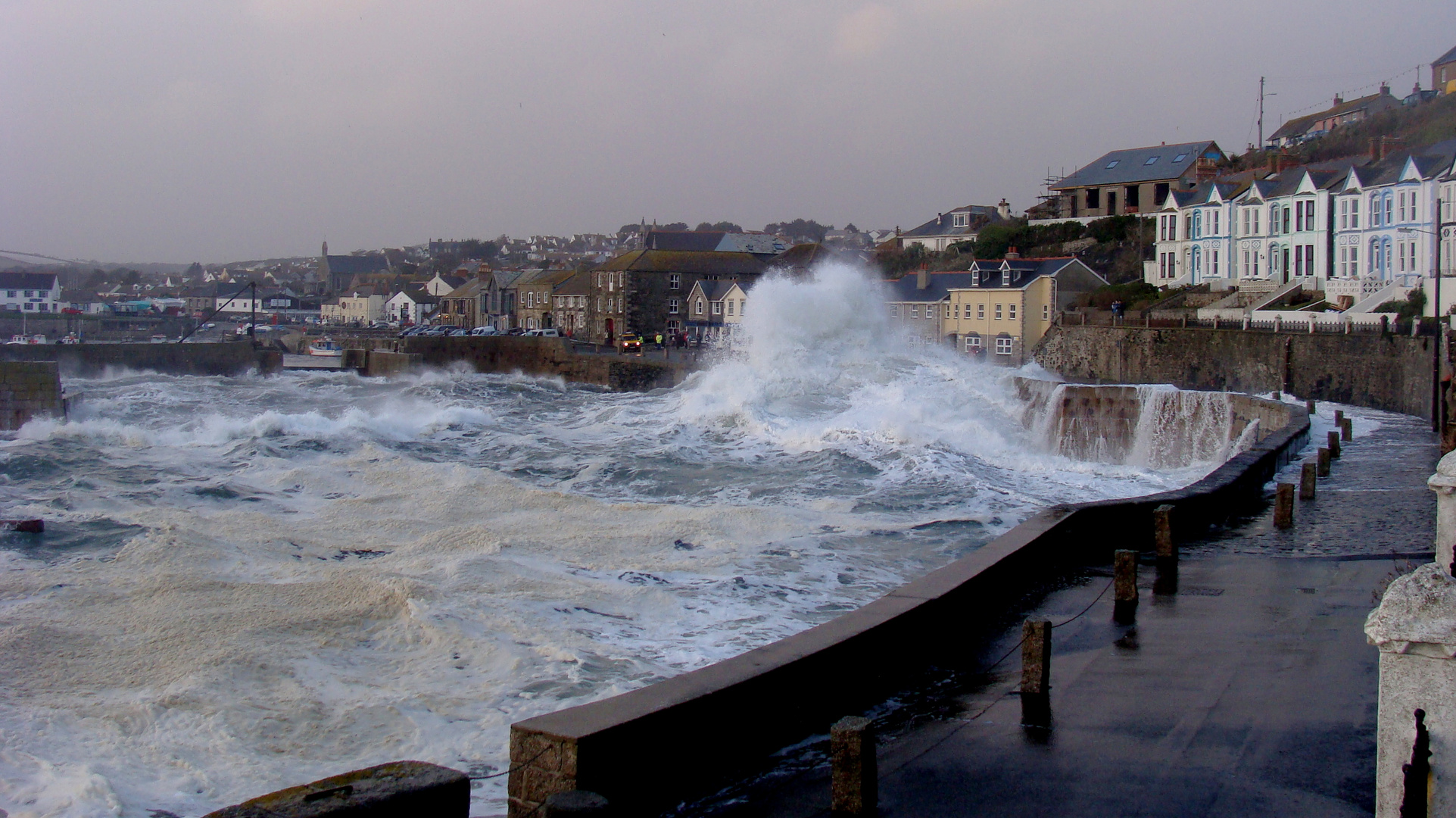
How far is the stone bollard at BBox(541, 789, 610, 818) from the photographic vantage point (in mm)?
3766

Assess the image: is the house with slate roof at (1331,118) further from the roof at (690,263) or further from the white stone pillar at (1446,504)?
the white stone pillar at (1446,504)

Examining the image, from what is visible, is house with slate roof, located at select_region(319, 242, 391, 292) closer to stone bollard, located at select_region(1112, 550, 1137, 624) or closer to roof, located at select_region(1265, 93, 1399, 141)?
roof, located at select_region(1265, 93, 1399, 141)

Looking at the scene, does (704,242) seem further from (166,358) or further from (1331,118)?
(1331,118)

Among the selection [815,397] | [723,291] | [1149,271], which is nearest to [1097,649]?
[815,397]

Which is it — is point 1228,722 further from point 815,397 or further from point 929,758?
point 815,397

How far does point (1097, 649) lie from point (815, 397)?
23.7 meters

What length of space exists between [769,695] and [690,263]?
2317 inches

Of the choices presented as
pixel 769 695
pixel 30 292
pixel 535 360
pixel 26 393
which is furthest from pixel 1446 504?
pixel 30 292

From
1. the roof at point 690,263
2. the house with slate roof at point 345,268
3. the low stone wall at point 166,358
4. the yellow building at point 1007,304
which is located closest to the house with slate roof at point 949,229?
the roof at point 690,263

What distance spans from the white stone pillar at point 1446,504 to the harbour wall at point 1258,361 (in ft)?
73.9

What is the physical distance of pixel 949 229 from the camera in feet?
248

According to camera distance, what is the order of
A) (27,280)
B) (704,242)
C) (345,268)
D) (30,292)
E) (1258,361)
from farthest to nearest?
(345,268) → (27,280) → (30,292) → (704,242) → (1258,361)

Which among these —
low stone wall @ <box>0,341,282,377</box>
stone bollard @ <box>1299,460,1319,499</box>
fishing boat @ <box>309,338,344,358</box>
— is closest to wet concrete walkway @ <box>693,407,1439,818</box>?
stone bollard @ <box>1299,460,1319,499</box>

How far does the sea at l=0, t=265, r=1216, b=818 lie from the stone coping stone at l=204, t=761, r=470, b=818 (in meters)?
1.81
